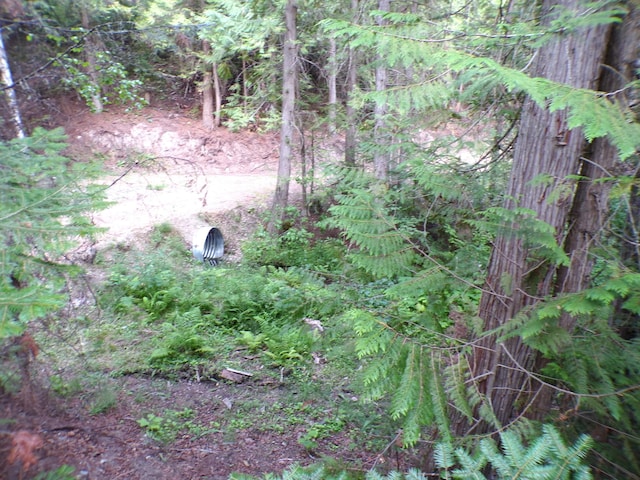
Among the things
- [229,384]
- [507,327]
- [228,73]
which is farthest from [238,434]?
[228,73]

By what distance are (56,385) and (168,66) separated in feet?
60.8

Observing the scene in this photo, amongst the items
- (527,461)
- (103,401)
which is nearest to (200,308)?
(103,401)

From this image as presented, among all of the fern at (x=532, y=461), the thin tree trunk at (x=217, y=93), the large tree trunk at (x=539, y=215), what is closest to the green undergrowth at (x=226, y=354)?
the large tree trunk at (x=539, y=215)

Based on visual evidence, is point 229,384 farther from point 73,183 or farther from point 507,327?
point 507,327

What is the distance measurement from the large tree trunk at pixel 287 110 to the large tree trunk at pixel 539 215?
962 cm

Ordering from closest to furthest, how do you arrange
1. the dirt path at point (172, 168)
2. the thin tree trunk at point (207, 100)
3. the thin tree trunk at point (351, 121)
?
Result: the thin tree trunk at point (351, 121) → the dirt path at point (172, 168) → the thin tree trunk at point (207, 100)

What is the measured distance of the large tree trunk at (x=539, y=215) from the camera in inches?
117

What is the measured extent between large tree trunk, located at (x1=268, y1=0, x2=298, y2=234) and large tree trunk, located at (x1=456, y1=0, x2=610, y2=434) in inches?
379

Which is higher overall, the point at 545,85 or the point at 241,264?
the point at 545,85

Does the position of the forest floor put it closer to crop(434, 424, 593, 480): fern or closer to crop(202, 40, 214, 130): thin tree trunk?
crop(434, 424, 593, 480): fern

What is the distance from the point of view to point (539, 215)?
3.16 metres

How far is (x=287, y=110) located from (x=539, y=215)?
10190 millimetres

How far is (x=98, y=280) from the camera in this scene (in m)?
9.29

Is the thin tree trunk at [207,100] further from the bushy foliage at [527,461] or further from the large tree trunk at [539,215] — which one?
the bushy foliage at [527,461]
